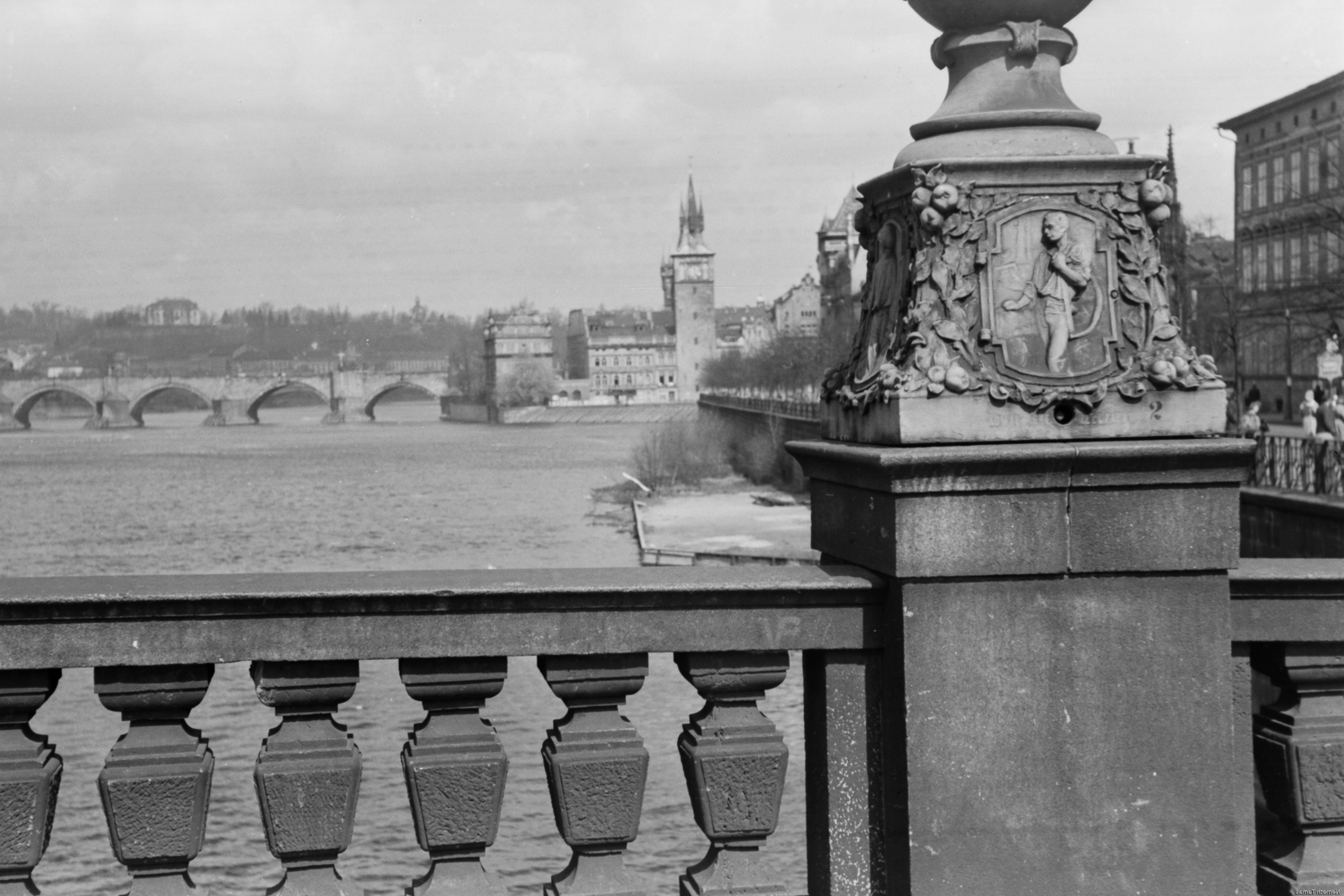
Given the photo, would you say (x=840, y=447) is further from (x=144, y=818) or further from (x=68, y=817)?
(x=68, y=817)

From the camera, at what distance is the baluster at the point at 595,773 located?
3.09 metres

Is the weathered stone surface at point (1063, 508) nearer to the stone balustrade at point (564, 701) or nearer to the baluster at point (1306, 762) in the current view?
the stone balustrade at point (564, 701)

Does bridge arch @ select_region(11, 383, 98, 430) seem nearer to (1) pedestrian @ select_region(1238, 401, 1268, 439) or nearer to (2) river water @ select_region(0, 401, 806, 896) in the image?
(2) river water @ select_region(0, 401, 806, 896)

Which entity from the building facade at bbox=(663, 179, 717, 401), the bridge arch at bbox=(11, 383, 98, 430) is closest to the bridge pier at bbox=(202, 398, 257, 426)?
the bridge arch at bbox=(11, 383, 98, 430)

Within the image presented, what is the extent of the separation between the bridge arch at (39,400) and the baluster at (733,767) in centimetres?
14335

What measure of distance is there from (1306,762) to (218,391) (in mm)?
150806

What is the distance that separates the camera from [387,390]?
15650 centimetres

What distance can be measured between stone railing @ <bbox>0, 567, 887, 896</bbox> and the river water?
32 centimetres

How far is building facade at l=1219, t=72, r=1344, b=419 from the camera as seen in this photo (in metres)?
42.1

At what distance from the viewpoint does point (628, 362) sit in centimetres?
17062

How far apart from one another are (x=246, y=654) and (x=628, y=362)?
168 meters

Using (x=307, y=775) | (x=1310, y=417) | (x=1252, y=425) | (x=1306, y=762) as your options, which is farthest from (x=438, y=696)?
(x=1252, y=425)

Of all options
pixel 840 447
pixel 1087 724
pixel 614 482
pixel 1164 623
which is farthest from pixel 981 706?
pixel 614 482

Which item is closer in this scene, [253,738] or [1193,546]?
[1193,546]
